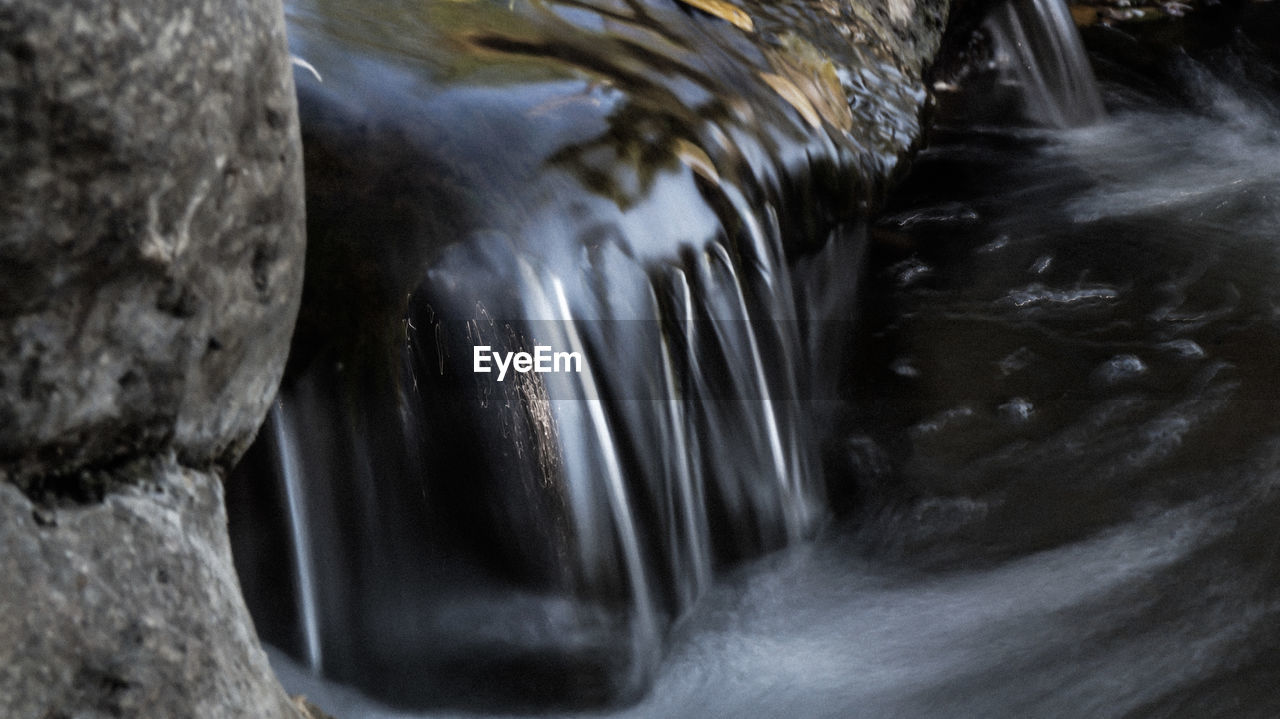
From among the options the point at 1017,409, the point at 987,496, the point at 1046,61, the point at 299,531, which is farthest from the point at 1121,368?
the point at 1046,61

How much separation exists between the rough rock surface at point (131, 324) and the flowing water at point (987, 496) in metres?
0.89

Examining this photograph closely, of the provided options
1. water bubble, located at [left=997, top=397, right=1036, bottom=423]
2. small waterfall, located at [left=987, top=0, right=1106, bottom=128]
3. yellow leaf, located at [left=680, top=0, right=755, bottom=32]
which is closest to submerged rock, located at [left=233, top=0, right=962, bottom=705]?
water bubble, located at [left=997, top=397, right=1036, bottom=423]

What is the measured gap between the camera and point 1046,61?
529 cm

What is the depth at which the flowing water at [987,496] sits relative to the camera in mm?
2191

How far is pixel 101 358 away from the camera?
1142 mm

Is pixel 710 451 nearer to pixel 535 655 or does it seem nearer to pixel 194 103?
pixel 535 655

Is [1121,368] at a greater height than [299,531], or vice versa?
[299,531]

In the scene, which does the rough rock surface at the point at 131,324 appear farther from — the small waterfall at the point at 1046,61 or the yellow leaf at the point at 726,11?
the small waterfall at the point at 1046,61

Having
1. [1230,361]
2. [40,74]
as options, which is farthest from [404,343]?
[1230,361]

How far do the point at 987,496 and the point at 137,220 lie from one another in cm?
202

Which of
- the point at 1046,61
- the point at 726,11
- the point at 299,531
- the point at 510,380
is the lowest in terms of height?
the point at 1046,61

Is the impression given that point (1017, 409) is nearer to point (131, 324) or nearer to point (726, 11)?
point (726, 11)

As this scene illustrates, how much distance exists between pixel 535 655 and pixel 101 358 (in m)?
1.22

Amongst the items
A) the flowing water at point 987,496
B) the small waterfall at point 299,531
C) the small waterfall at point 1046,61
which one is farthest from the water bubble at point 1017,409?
the small waterfall at point 1046,61
